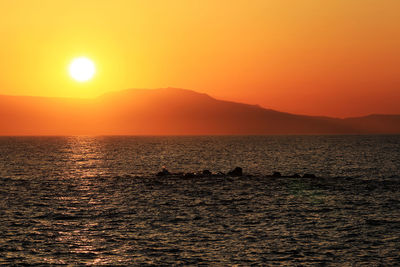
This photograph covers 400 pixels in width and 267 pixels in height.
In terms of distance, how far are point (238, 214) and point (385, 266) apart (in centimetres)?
1949

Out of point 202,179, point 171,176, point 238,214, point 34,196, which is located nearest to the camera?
point 238,214

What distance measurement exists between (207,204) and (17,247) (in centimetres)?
2431

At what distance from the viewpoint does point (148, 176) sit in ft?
299

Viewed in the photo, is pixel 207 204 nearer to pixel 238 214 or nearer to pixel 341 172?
pixel 238 214

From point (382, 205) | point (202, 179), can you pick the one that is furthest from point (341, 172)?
point (382, 205)

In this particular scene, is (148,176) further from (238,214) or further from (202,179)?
(238,214)

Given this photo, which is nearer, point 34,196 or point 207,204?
point 207,204

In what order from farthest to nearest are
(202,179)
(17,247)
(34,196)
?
(202,179) < (34,196) < (17,247)

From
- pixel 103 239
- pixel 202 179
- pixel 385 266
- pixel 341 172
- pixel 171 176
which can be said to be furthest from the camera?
pixel 341 172

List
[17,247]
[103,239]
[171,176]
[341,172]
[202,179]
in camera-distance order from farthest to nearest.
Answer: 1. [341,172]
2. [171,176]
3. [202,179]
4. [103,239]
5. [17,247]

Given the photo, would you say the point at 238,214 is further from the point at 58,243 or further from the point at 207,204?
the point at 58,243

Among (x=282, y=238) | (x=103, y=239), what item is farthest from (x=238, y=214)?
(x=103, y=239)

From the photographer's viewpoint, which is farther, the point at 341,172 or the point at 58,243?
the point at 341,172

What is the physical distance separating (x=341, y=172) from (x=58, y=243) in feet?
236
